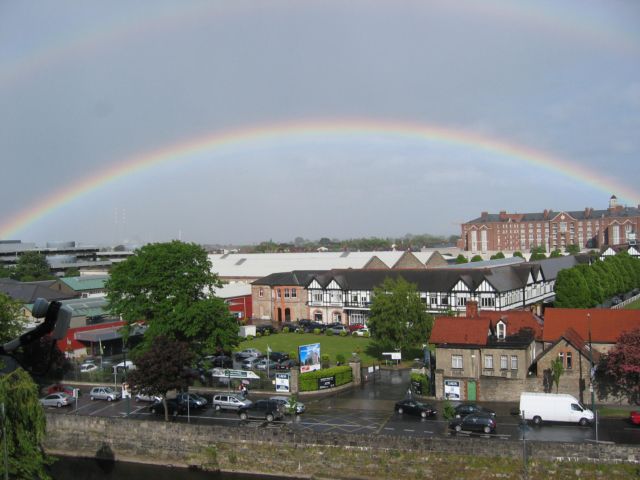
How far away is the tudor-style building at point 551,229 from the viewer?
13600 cm

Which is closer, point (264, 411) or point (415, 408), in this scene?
point (415, 408)

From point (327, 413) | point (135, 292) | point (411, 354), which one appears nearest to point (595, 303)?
point (411, 354)

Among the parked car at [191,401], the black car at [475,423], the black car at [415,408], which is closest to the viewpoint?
the black car at [475,423]

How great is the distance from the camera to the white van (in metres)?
26.7

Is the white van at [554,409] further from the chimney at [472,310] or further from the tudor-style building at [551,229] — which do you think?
the tudor-style building at [551,229]

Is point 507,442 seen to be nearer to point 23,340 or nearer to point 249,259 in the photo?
point 23,340

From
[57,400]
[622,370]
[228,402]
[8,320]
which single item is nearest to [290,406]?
[228,402]

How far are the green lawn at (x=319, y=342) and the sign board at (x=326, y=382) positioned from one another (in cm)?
899

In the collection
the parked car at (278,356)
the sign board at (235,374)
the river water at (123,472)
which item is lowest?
the river water at (123,472)

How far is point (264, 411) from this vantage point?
29266mm

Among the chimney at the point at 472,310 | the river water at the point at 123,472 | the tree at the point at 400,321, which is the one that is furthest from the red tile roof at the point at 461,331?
the river water at the point at 123,472

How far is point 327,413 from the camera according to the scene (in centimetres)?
3019

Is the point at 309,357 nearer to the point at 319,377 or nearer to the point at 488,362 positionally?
the point at 319,377

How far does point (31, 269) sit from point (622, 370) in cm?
9305
